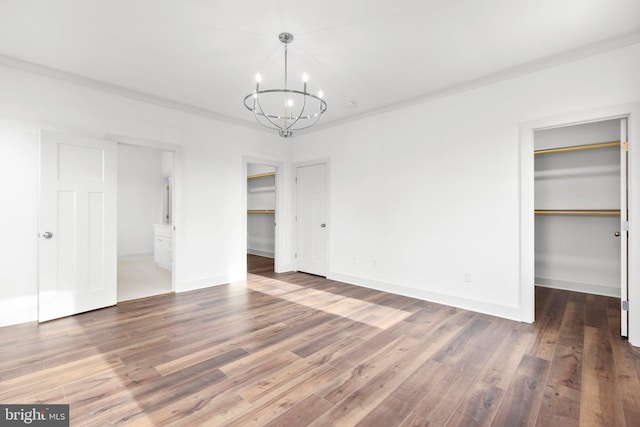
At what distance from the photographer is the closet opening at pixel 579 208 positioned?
434cm

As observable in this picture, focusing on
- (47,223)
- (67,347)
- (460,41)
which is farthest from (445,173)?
(47,223)

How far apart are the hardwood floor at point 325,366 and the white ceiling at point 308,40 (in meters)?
2.79

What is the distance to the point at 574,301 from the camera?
13.5 ft

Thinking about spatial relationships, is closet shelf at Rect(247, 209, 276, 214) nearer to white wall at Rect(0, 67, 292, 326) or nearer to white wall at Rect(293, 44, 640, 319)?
white wall at Rect(0, 67, 292, 326)

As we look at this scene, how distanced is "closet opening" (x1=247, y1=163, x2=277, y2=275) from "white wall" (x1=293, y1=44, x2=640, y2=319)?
283 centimetres

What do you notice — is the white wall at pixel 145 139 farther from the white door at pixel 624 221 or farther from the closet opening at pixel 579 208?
the white door at pixel 624 221

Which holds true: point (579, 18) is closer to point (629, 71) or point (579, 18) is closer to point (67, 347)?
point (629, 71)

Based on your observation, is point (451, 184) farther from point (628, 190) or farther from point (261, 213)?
point (261, 213)

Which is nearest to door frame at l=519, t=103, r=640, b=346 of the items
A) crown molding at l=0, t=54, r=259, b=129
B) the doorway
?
crown molding at l=0, t=54, r=259, b=129

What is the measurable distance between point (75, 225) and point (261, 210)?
4.66 metres

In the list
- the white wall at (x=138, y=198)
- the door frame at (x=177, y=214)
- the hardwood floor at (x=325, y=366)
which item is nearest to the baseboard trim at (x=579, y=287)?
the hardwood floor at (x=325, y=366)

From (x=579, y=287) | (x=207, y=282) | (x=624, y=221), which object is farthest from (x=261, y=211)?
(x=624, y=221)

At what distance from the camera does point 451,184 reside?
13.0ft

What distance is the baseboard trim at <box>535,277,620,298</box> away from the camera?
4338 mm
